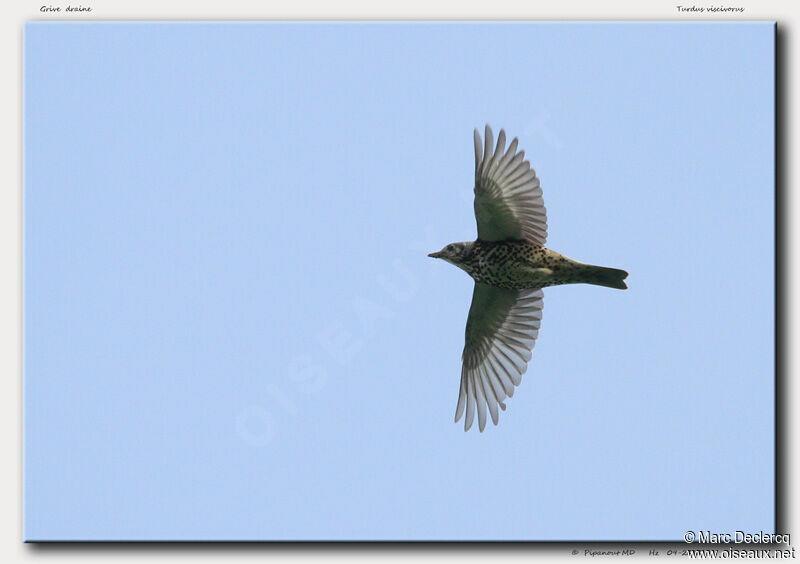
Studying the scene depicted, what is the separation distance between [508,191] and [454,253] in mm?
800

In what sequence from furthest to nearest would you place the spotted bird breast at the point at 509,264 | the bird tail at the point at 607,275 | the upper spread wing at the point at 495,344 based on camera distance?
the upper spread wing at the point at 495,344, the spotted bird breast at the point at 509,264, the bird tail at the point at 607,275

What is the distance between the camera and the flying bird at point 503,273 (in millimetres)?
10094

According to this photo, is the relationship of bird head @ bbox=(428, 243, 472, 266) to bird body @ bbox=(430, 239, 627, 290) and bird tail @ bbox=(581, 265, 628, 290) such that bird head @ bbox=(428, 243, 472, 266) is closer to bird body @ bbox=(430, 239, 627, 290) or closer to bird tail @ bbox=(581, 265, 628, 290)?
bird body @ bbox=(430, 239, 627, 290)

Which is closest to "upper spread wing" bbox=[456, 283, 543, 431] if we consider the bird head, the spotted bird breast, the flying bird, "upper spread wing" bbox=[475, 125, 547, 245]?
the flying bird

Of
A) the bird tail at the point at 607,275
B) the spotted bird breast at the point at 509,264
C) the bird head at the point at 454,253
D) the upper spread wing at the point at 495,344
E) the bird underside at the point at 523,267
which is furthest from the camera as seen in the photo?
the upper spread wing at the point at 495,344

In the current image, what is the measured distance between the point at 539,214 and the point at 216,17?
10.4ft

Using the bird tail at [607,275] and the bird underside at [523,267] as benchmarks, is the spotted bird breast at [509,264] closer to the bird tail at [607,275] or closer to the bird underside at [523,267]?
the bird underside at [523,267]

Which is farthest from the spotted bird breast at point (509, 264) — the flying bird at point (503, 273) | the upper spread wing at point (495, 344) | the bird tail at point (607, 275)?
the bird tail at point (607, 275)

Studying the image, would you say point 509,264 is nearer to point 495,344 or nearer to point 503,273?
point 503,273

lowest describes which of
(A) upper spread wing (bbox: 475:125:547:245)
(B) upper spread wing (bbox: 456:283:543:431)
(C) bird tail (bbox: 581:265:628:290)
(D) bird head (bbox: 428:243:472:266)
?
(B) upper spread wing (bbox: 456:283:543:431)

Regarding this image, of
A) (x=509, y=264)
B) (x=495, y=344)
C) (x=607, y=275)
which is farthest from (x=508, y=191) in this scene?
(x=495, y=344)

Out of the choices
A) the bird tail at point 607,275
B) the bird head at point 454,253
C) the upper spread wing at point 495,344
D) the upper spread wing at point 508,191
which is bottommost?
the upper spread wing at point 495,344

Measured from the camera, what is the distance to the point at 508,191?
399 inches

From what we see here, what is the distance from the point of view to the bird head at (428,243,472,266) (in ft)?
34.6
